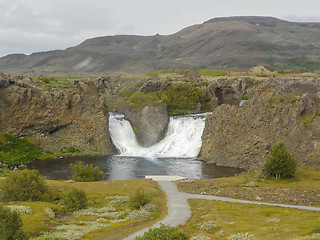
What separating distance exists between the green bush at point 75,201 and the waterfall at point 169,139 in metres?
44.6

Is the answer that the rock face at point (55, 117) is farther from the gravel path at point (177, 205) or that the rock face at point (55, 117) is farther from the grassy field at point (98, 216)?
the gravel path at point (177, 205)

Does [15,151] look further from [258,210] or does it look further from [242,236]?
[242,236]

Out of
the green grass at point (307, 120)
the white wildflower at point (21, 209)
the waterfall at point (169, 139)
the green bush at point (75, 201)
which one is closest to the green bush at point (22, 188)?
the green bush at point (75, 201)

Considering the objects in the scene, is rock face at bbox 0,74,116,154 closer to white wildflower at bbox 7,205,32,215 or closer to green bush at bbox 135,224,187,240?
white wildflower at bbox 7,205,32,215

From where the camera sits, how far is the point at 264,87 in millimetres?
96562

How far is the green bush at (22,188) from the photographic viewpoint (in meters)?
38.8

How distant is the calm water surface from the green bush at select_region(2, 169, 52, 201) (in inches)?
955

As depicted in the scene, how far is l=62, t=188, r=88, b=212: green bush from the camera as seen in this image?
3775 cm

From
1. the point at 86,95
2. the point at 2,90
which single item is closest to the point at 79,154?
the point at 86,95

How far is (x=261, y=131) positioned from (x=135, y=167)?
95.3 feet

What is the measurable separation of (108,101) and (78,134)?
2930 cm

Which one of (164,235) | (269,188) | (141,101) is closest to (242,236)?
(164,235)

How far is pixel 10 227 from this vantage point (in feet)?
82.0

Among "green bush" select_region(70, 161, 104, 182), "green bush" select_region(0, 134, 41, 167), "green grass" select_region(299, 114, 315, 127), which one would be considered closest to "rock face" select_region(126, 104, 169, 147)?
"green bush" select_region(0, 134, 41, 167)
